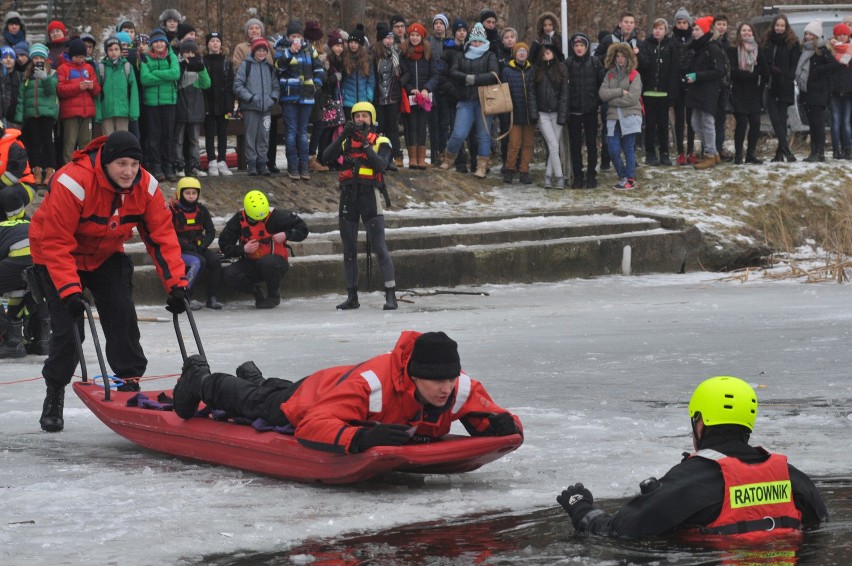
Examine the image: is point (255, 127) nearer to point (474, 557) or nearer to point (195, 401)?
point (195, 401)

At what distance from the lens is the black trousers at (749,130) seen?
1928 centimetres

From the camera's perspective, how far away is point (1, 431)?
8.01m

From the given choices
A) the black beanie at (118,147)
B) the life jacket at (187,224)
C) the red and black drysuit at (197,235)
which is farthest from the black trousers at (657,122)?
the black beanie at (118,147)

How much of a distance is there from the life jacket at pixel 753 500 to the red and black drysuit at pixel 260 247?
892cm

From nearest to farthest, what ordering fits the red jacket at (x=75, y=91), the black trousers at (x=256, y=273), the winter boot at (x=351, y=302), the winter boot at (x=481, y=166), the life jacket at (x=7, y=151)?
the life jacket at (x=7, y=151) → the winter boot at (x=351, y=302) → the black trousers at (x=256, y=273) → the red jacket at (x=75, y=91) → the winter boot at (x=481, y=166)

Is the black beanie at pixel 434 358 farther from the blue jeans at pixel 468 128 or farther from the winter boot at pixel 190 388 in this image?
the blue jeans at pixel 468 128

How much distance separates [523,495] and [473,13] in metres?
27.6

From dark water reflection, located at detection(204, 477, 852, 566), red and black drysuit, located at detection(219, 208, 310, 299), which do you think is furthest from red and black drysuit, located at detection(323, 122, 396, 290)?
dark water reflection, located at detection(204, 477, 852, 566)

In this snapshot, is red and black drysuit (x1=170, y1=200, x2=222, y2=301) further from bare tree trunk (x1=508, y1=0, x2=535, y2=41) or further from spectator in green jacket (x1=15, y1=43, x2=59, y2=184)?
bare tree trunk (x1=508, y1=0, x2=535, y2=41)

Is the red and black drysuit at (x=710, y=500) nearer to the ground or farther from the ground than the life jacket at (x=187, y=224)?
nearer to the ground

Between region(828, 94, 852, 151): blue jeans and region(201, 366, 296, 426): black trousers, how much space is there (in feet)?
46.9

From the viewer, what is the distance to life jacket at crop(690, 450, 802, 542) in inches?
213

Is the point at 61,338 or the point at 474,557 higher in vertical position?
the point at 61,338

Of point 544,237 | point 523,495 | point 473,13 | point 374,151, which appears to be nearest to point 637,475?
point 523,495
